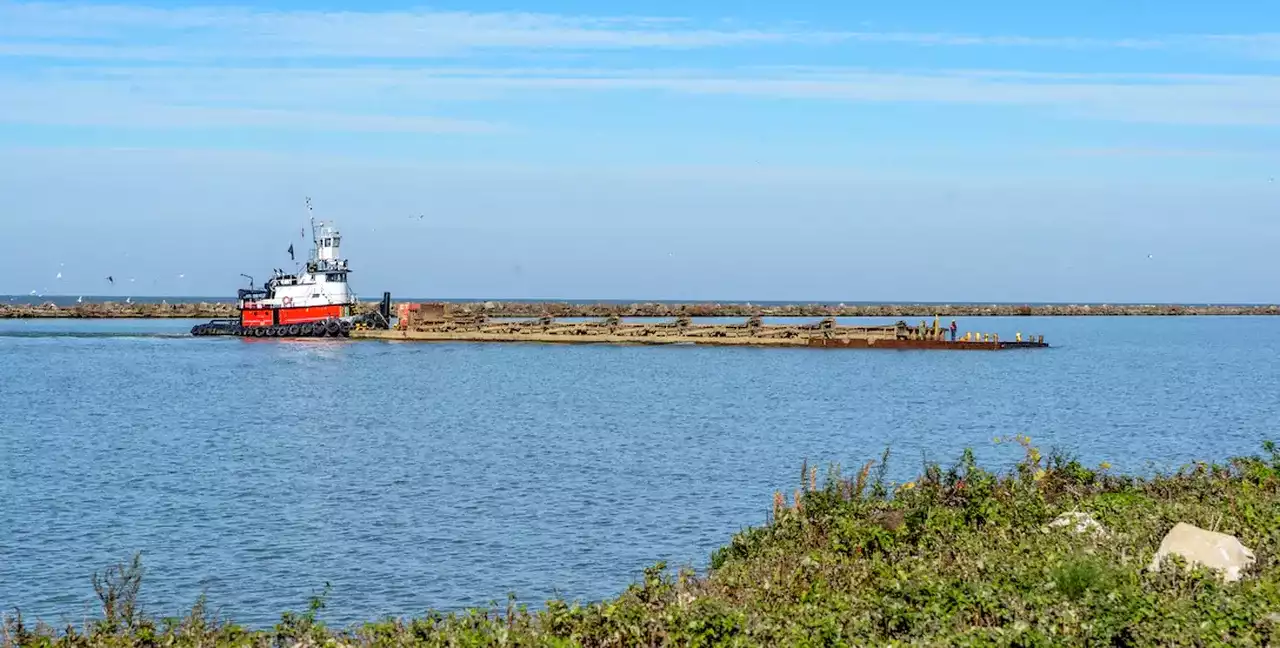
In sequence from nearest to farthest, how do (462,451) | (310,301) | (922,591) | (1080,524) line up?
(922,591), (1080,524), (462,451), (310,301)

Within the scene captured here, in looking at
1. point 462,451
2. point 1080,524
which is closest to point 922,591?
point 1080,524

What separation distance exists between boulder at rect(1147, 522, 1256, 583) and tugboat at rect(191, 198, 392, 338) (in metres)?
79.3

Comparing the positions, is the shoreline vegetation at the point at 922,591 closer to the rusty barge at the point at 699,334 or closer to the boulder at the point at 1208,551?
the boulder at the point at 1208,551

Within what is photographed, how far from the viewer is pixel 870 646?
10.3 metres

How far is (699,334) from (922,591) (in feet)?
271

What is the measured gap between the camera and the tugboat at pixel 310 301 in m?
89.3

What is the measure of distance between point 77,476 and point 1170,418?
31.7m

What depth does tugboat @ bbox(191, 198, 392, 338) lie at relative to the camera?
3516 inches

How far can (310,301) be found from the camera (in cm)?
9094

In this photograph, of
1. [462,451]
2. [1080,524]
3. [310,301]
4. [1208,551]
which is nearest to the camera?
[1208,551]

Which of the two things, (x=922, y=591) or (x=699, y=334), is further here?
(x=699, y=334)

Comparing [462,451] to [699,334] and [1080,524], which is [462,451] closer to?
[1080,524]

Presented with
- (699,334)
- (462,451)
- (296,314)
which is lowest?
(462,451)

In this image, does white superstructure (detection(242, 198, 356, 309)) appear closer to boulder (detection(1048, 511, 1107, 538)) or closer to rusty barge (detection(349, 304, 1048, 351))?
rusty barge (detection(349, 304, 1048, 351))
